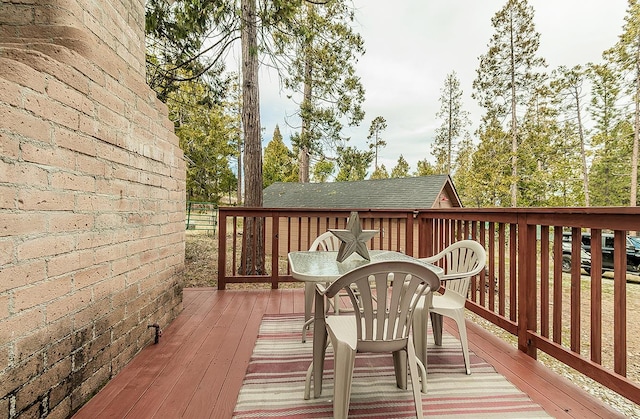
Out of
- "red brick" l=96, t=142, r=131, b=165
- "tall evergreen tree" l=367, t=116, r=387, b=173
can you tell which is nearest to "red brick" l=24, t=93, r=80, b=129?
"red brick" l=96, t=142, r=131, b=165

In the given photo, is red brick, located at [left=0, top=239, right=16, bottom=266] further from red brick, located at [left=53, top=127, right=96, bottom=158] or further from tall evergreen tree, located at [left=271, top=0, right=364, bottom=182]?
tall evergreen tree, located at [left=271, top=0, right=364, bottom=182]

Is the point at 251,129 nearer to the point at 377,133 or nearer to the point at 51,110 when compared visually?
the point at 51,110

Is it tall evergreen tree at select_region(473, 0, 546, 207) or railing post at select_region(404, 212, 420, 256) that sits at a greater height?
tall evergreen tree at select_region(473, 0, 546, 207)

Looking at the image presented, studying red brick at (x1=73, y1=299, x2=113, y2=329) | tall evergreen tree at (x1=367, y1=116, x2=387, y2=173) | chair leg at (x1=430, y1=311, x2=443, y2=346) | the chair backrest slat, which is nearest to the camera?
the chair backrest slat

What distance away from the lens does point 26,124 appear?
1.29 metres

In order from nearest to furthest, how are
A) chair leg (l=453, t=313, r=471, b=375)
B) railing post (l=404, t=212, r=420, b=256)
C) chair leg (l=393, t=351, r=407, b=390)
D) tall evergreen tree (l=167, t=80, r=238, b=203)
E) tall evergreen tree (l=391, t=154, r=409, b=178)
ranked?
chair leg (l=393, t=351, r=407, b=390)
chair leg (l=453, t=313, r=471, b=375)
railing post (l=404, t=212, r=420, b=256)
tall evergreen tree (l=167, t=80, r=238, b=203)
tall evergreen tree (l=391, t=154, r=409, b=178)

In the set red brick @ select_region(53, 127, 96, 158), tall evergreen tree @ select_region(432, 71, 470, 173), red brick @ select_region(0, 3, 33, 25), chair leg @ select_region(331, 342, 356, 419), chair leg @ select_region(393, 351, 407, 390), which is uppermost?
tall evergreen tree @ select_region(432, 71, 470, 173)

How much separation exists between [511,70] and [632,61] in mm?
4235

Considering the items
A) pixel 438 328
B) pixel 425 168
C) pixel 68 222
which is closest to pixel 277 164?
pixel 425 168

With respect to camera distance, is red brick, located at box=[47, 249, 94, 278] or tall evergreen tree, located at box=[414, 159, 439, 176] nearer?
red brick, located at box=[47, 249, 94, 278]

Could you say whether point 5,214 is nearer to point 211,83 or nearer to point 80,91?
point 80,91

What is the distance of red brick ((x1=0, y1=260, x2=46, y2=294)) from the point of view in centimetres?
119

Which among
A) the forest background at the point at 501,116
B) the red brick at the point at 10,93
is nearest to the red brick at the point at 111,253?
the red brick at the point at 10,93

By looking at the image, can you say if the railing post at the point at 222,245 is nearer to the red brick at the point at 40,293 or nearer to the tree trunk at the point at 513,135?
the red brick at the point at 40,293
